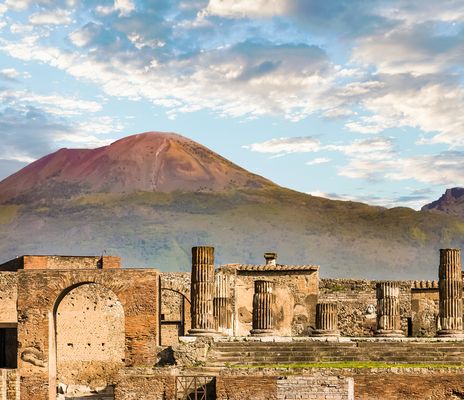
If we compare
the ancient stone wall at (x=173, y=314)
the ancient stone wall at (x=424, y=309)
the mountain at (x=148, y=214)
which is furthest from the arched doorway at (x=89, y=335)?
the mountain at (x=148, y=214)

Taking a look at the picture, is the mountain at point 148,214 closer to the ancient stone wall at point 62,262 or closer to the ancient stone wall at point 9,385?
the ancient stone wall at point 62,262

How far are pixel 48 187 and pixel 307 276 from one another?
478 ft

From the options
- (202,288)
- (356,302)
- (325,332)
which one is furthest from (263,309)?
(356,302)

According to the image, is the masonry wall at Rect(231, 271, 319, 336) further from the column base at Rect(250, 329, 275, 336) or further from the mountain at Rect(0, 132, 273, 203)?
the mountain at Rect(0, 132, 273, 203)

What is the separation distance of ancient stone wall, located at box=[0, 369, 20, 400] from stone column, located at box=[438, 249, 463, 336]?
12262mm

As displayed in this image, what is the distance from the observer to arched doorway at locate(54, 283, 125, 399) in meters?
38.2

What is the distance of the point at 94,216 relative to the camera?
18988cm

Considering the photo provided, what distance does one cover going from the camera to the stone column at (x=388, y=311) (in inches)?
1300

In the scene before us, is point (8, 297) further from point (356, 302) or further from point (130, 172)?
point (130, 172)

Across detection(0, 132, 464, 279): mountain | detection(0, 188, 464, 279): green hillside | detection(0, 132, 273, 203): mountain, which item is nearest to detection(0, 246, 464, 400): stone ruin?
detection(0, 132, 273, 203): mountain

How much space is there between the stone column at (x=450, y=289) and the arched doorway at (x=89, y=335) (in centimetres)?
1144

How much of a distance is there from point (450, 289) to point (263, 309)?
18.6ft

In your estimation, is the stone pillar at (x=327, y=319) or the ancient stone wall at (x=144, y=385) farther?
the stone pillar at (x=327, y=319)

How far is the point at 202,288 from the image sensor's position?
105ft
